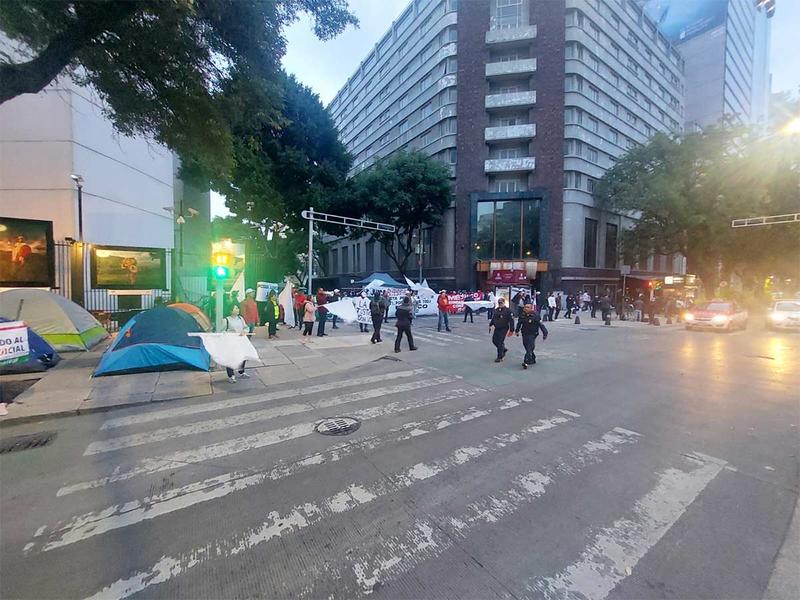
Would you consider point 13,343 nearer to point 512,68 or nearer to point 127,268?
point 127,268

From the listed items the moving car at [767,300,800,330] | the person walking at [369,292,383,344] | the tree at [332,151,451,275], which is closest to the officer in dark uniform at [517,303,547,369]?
the person walking at [369,292,383,344]

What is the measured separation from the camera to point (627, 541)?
2877 millimetres

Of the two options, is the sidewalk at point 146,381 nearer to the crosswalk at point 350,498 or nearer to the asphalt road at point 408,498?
the asphalt road at point 408,498

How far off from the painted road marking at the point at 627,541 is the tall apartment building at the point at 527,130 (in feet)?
96.8

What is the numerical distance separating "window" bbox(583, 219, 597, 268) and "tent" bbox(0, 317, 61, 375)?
36.7m

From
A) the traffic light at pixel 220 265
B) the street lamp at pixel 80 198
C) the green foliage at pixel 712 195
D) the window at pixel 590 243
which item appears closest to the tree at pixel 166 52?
the traffic light at pixel 220 265

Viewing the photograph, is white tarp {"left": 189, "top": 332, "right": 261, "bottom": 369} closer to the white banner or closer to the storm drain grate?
the storm drain grate

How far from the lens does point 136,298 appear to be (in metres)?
16.1

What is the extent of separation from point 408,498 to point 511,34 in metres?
40.3

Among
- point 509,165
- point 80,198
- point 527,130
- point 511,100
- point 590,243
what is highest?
point 511,100

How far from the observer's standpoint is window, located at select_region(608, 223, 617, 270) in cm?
3725

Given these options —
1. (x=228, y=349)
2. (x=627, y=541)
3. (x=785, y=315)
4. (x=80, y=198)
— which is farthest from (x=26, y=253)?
(x=785, y=315)

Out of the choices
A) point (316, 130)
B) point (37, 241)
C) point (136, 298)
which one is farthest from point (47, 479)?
point (316, 130)

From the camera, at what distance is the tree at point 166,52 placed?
20.7 feet
